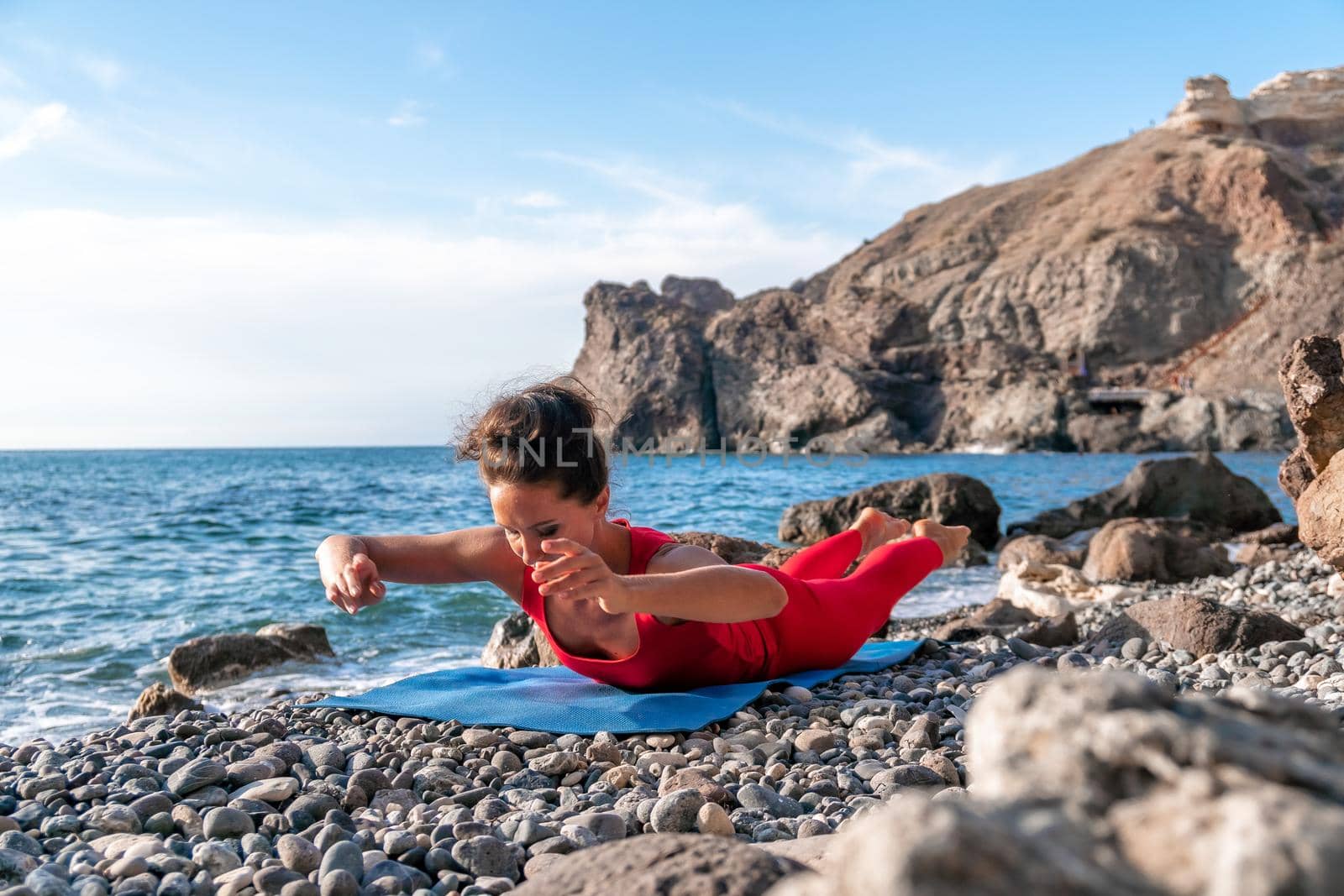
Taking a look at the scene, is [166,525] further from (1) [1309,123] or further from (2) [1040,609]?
(1) [1309,123]

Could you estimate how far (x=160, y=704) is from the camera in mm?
4844

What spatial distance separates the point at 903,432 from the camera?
52969mm

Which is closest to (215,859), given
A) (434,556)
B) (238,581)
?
(434,556)

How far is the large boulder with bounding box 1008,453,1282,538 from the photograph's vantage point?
43.5 ft

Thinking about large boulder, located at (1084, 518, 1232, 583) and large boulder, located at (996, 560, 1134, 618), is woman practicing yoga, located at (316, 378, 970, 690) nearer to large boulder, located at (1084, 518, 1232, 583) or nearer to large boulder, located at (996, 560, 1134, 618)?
large boulder, located at (996, 560, 1134, 618)

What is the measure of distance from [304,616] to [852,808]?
6867mm

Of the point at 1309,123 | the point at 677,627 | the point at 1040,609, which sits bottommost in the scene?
the point at 1040,609

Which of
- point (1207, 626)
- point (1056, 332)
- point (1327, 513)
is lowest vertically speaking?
point (1207, 626)

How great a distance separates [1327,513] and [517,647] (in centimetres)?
437

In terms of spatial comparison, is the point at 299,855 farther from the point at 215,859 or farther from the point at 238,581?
the point at 238,581

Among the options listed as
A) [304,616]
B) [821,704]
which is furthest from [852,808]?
[304,616]

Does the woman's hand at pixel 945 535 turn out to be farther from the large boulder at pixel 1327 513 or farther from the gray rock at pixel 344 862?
the gray rock at pixel 344 862

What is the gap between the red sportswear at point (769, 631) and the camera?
369 cm

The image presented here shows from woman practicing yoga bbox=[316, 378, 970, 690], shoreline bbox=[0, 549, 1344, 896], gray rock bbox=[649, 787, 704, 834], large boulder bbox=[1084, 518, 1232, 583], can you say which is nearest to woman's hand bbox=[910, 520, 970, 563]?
woman practicing yoga bbox=[316, 378, 970, 690]
